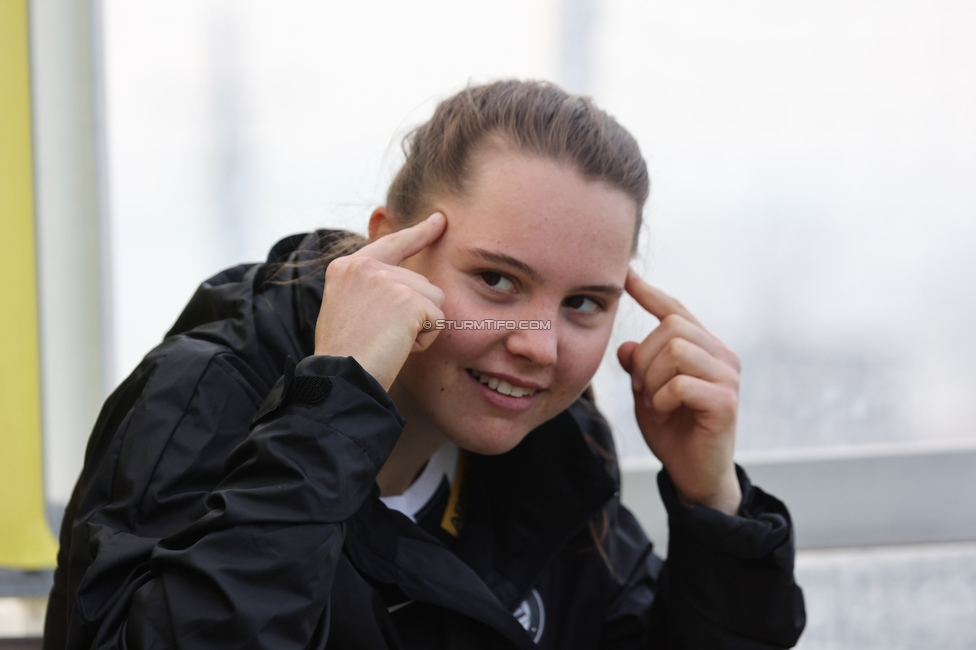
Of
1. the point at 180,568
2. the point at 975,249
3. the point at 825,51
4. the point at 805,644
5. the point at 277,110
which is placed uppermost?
the point at 825,51

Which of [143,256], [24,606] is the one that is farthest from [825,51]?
[24,606]

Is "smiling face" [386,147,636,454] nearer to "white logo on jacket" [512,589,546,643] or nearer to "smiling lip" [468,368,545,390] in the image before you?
"smiling lip" [468,368,545,390]

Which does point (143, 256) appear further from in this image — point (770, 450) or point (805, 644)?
point (805, 644)

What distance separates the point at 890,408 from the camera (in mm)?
1773

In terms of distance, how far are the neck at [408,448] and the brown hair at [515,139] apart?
0.25 metres

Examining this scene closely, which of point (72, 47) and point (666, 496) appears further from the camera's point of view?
point (72, 47)

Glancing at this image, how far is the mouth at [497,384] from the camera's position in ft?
3.03

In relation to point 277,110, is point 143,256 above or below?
below

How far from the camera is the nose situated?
2.88ft

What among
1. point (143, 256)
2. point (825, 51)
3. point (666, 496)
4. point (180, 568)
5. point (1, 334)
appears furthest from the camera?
point (825, 51)

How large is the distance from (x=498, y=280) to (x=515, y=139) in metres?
0.17

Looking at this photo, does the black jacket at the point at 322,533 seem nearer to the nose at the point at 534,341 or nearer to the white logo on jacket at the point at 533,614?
the white logo on jacket at the point at 533,614

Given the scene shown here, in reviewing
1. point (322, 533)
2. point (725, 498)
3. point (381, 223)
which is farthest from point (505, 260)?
point (725, 498)

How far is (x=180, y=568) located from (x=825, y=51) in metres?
1.64
